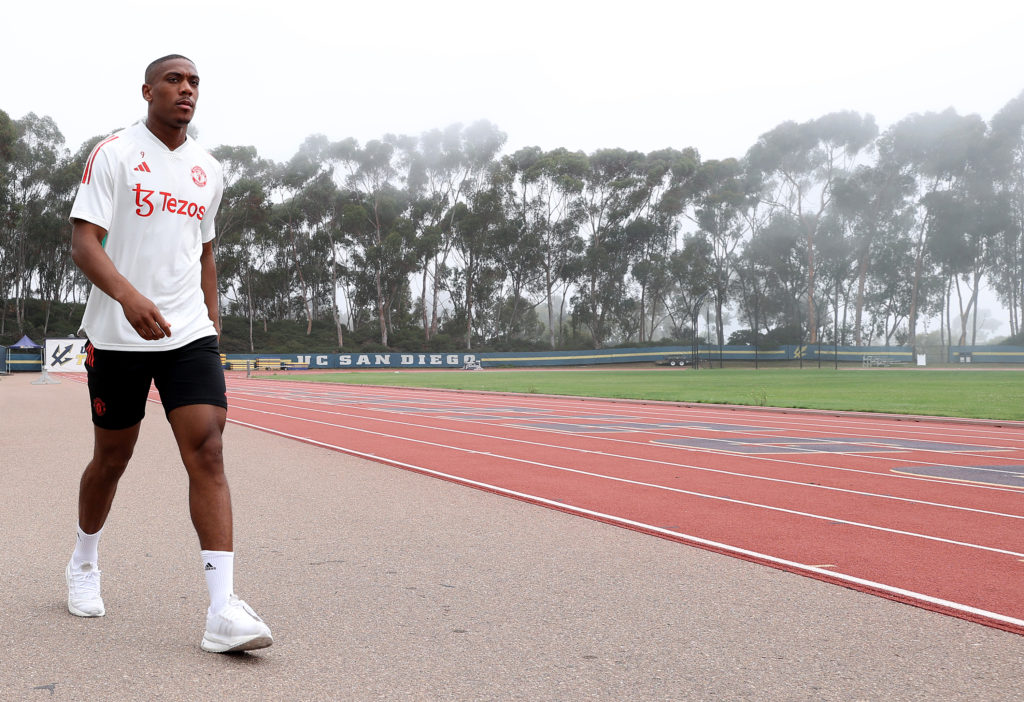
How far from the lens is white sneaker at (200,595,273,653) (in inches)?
113

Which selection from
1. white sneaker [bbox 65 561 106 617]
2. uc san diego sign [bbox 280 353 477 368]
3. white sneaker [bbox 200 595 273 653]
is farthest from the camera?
uc san diego sign [bbox 280 353 477 368]

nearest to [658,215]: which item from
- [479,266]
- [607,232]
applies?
[607,232]

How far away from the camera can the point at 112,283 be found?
9.59 ft

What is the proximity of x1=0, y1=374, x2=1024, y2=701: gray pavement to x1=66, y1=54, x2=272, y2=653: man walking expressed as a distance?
0.29 meters

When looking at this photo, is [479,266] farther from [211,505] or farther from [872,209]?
[211,505]

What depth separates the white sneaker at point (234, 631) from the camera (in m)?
2.87

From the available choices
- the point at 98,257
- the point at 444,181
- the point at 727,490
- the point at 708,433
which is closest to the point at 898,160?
Answer: the point at 444,181

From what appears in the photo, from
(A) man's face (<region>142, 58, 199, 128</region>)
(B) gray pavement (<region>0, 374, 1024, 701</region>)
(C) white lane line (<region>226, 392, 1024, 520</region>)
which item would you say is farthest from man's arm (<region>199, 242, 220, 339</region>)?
(C) white lane line (<region>226, 392, 1024, 520</region>)

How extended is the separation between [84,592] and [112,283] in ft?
4.50

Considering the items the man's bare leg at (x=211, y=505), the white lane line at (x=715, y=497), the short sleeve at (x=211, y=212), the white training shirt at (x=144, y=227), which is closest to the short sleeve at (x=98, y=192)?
the white training shirt at (x=144, y=227)

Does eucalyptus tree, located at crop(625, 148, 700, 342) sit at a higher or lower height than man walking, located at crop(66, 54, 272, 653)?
higher

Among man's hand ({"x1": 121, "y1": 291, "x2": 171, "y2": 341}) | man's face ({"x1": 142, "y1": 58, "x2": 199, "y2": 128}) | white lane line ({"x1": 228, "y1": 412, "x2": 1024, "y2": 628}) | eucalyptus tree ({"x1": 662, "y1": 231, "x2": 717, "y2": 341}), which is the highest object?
eucalyptus tree ({"x1": 662, "y1": 231, "x2": 717, "y2": 341})

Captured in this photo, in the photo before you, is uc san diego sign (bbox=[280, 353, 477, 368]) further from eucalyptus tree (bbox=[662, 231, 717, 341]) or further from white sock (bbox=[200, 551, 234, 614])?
white sock (bbox=[200, 551, 234, 614])

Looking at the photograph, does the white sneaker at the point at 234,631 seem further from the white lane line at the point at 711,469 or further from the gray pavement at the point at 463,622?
the white lane line at the point at 711,469
